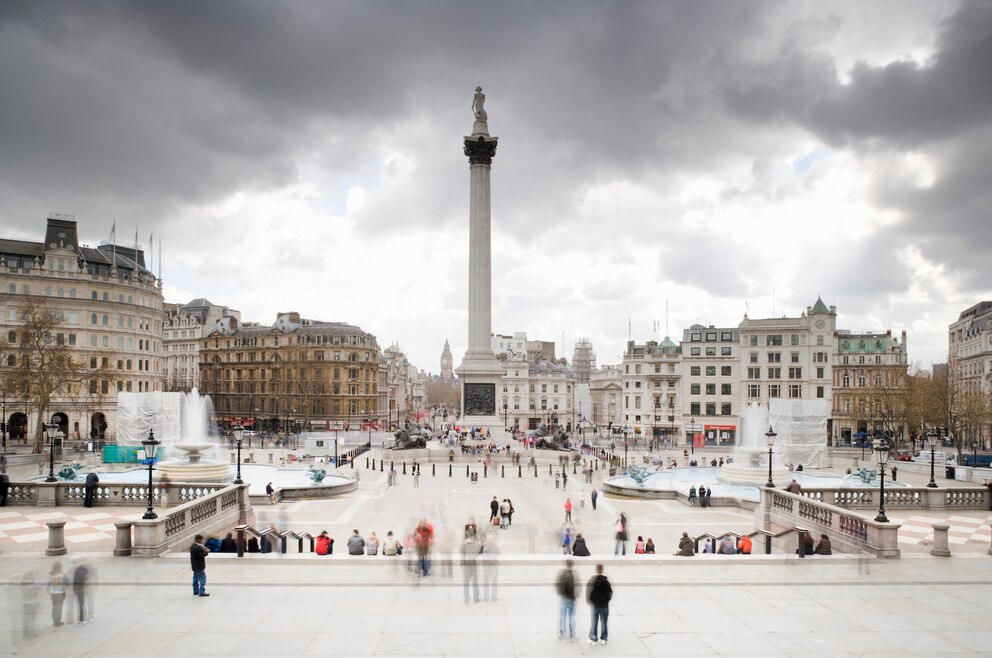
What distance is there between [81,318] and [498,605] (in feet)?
241

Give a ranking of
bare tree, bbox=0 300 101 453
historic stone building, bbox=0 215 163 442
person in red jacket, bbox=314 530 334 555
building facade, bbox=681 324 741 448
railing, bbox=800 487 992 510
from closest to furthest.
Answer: person in red jacket, bbox=314 530 334 555 < railing, bbox=800 487 992 510 < bare tree, bbox=0 300 101 453 < historic stone building, bbox=0 215 163 442 < building facade, bbox=681 324 741 448

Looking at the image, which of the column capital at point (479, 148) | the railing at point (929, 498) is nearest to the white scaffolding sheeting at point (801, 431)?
the railing at point (929, 498)

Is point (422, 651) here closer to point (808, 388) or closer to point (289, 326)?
point (808, 388)

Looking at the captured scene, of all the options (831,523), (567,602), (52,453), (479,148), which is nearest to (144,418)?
(52,453)

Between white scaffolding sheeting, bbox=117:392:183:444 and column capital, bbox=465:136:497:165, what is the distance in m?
41.8

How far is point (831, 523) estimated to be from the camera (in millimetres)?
21656

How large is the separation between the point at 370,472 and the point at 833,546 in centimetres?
3516

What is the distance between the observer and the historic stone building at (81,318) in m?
68.8

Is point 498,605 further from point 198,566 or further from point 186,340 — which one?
point 186,340

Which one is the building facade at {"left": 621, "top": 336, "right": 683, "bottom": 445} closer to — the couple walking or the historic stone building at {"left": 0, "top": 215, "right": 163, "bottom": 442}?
the historic stone building at {"left": 0, "top": 215, "right": 163, "bottom": 442}

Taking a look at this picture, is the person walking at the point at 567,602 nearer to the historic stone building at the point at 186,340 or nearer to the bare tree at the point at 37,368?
the bare tree at the point at 37,368

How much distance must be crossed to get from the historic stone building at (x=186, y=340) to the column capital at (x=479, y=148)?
6761 cm

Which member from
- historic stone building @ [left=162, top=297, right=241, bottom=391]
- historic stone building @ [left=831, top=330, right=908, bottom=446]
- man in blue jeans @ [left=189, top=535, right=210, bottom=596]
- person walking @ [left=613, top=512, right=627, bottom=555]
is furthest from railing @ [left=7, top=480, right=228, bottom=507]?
historic stone building @ [left=162, top=297, right=241, bottom=391]

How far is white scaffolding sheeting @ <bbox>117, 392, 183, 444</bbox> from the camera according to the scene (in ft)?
210
